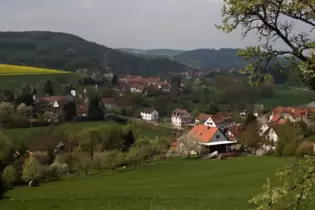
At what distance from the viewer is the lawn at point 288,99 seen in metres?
106

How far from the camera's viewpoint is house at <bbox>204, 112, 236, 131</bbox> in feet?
257

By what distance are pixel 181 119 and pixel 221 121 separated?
9909mm

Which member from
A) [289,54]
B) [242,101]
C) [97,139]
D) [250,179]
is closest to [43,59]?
[242,101]

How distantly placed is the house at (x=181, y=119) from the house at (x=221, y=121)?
233 inches

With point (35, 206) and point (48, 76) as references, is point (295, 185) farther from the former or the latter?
point (48, 76)

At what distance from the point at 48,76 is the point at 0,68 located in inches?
581

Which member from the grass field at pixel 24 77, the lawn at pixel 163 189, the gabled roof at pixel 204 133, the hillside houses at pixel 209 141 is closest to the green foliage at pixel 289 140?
the lawn at pixel 163 189

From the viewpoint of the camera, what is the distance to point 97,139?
48.9m

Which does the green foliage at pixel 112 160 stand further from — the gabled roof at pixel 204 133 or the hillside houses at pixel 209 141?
the gabled roof at pixel 204 133

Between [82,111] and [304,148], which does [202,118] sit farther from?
[304,148]

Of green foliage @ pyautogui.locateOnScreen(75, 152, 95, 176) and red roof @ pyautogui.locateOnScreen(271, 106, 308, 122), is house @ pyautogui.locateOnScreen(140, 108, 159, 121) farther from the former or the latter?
green foliage @ pyautogui.locateOnScreen(75, 152, 95, 176)

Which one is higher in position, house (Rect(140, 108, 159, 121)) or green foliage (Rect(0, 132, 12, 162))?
green foliage (Rect(0, 132, 12, 162))

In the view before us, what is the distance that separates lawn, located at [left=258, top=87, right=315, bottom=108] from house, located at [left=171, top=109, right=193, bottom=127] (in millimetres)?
25176

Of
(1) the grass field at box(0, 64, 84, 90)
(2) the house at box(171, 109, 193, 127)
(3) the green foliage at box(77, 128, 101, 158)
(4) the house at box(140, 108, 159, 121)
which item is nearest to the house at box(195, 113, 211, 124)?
(2) the house at box(171, 109, 193, 127)
